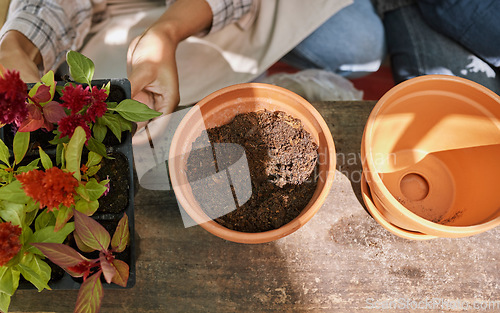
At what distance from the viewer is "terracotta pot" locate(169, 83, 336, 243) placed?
0.59m

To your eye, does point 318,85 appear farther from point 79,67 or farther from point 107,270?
point 107,270

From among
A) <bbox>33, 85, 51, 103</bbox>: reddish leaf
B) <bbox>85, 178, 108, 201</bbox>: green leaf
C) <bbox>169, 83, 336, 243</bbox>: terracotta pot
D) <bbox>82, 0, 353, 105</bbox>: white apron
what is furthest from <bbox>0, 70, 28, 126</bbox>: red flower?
<bbox>82, 0, 353, 105</bbox>: white apron

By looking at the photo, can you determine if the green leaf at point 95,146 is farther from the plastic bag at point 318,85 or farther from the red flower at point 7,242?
the plastic bag at point 318,85

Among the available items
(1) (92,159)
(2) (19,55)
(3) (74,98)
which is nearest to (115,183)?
(1) (92,159)

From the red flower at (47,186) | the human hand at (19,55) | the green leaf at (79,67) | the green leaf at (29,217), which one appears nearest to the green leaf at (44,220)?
the green leaf at (29,217)

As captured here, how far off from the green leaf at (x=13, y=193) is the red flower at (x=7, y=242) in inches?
2.0

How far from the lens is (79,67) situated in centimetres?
57

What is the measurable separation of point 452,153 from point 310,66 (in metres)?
0.63

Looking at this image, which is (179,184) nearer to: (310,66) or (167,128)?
(167,128)

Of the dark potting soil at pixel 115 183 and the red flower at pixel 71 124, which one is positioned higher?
the red flower at pixel 71 124

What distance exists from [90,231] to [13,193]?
13cm

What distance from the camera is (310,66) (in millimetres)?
1226

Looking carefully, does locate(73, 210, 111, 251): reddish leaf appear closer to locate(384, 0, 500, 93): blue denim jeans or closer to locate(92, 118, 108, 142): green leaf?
locate(92, 118, 108, 142): green leaf

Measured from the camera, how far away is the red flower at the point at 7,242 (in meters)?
0.44
